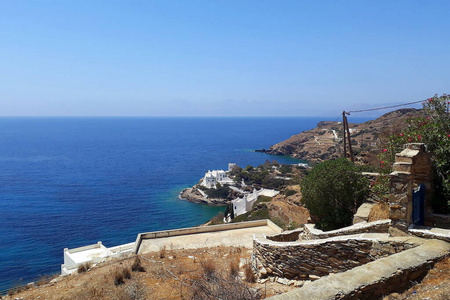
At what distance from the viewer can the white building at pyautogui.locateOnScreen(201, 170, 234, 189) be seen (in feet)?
203

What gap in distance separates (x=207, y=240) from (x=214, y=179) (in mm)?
48635

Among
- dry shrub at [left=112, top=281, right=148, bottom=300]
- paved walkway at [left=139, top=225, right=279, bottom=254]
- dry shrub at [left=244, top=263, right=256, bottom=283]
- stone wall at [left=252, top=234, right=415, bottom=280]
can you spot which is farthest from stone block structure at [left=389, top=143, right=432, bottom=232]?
paved walkway at [left=139, top=225, right=279, bottom=254]

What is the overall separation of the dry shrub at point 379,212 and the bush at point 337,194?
6.31 ft

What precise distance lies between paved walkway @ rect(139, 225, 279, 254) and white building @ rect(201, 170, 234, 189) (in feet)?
149

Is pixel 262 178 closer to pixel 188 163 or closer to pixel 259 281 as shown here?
pixel 188 163

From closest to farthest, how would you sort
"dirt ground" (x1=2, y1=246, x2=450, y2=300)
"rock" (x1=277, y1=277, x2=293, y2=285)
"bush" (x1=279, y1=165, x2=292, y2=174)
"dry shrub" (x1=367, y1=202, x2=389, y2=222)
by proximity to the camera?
"dirt ground" (x1=2, y1=246, x2=450, y2=300)
"rock" (x1=277, y1=277, x2=293, y2=285)
"dry shrub" (x1=367, y1=202, x2=389, y2=222)
"bush" (x1=279, y1=165, x2=292, y2=174)

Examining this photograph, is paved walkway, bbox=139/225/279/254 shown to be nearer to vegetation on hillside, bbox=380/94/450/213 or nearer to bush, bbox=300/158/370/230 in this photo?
bush, bbox=300/158/370/230

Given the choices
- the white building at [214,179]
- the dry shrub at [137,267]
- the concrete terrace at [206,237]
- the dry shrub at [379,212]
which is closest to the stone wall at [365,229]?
the dry shrub at [379,212]

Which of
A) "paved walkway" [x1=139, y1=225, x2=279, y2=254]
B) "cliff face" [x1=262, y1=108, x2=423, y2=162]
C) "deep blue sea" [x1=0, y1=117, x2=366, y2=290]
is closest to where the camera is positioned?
"paved walkway" [x1=139, y1=225, x2=279, y2=254]

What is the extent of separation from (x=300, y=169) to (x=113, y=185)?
38.2 meters

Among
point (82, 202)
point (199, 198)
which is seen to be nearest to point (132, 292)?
point (199, 198)

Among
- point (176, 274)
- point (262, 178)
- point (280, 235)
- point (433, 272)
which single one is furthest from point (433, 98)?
point (262, 178)

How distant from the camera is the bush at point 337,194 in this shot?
11.1m

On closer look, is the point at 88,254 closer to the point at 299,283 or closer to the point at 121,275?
the point at 121,275
